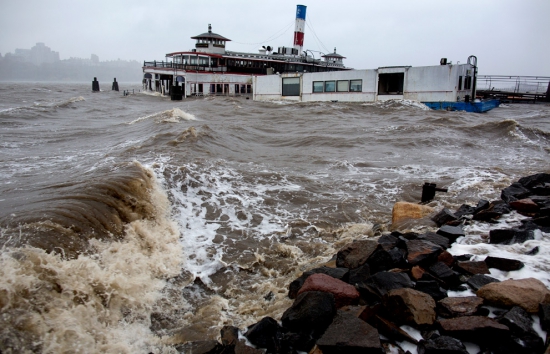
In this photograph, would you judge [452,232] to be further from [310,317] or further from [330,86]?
[330,86]

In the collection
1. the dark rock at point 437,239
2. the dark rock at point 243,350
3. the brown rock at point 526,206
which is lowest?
the dark rock at point 243,350

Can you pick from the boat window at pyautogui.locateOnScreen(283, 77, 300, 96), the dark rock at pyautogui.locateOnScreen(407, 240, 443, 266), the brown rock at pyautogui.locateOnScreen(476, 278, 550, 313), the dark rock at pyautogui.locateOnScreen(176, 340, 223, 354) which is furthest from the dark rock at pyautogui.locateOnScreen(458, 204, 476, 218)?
the boat window at pyautogui.locateOnScreen(283, 77, 300, 96)

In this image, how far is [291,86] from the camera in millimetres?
33938

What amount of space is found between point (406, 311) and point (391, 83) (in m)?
30.0

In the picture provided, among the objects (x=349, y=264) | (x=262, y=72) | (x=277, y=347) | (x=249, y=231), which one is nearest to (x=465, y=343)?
(x=277, y=347)

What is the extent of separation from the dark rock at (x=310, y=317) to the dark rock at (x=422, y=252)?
1.31m

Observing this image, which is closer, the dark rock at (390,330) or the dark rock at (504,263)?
the dark rock at (390,330)

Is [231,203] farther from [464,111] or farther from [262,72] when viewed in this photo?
[262,72]

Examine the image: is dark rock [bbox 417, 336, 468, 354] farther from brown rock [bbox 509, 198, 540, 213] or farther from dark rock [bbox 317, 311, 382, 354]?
brown rock [bbox 509, 198, 540, 213]

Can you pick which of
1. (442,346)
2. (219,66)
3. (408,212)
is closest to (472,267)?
(442,346)

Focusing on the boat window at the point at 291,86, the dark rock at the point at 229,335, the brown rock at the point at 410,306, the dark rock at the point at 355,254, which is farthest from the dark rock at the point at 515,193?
the boat window at the point at 291,86

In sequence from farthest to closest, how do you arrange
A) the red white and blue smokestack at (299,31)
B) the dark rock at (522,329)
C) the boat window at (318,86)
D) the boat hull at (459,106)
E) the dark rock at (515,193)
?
the red white and blue smokestack at (299,31) → the boat window at (318,86) → the boat hull at (459,106) → the dark rock at (515,193) → the dark rock at (522,329)

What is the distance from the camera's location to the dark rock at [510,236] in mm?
4664

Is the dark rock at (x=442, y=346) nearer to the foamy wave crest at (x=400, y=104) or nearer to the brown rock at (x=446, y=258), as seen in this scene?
the brown rock at (x=446, y=258)
